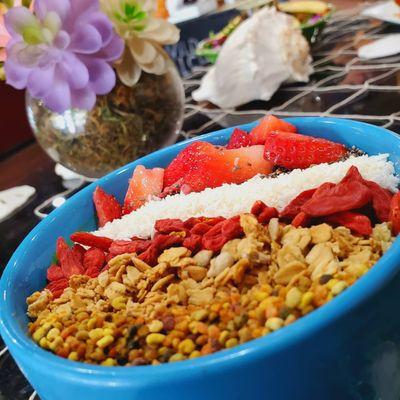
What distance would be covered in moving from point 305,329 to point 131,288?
17cm

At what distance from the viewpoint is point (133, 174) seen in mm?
649

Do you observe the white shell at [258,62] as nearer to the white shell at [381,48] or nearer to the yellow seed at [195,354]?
the white shell at [381,48]

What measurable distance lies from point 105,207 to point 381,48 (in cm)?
75

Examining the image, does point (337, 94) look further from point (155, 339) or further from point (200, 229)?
point (155, 339)

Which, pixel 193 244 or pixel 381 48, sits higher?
pixel 193 244

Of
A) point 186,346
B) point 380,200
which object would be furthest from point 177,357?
point 380,200

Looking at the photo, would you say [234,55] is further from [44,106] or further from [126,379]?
[126,379]

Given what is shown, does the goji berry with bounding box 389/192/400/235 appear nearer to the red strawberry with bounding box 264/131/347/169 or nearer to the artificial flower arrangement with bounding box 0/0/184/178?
the red strawberry with bounding box 264/131/347/169

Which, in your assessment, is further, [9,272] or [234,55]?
[234,55]

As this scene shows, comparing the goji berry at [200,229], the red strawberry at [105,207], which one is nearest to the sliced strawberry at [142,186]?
the red strawberry at [105,207]

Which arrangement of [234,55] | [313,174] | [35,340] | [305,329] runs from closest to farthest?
[305,329] → [35,340] → [313,174] → [234,55]

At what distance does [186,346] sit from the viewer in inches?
14.4

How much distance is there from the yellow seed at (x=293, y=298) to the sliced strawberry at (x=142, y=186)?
0.28 meters

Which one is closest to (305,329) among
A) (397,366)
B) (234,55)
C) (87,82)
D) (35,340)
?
(397,366)
